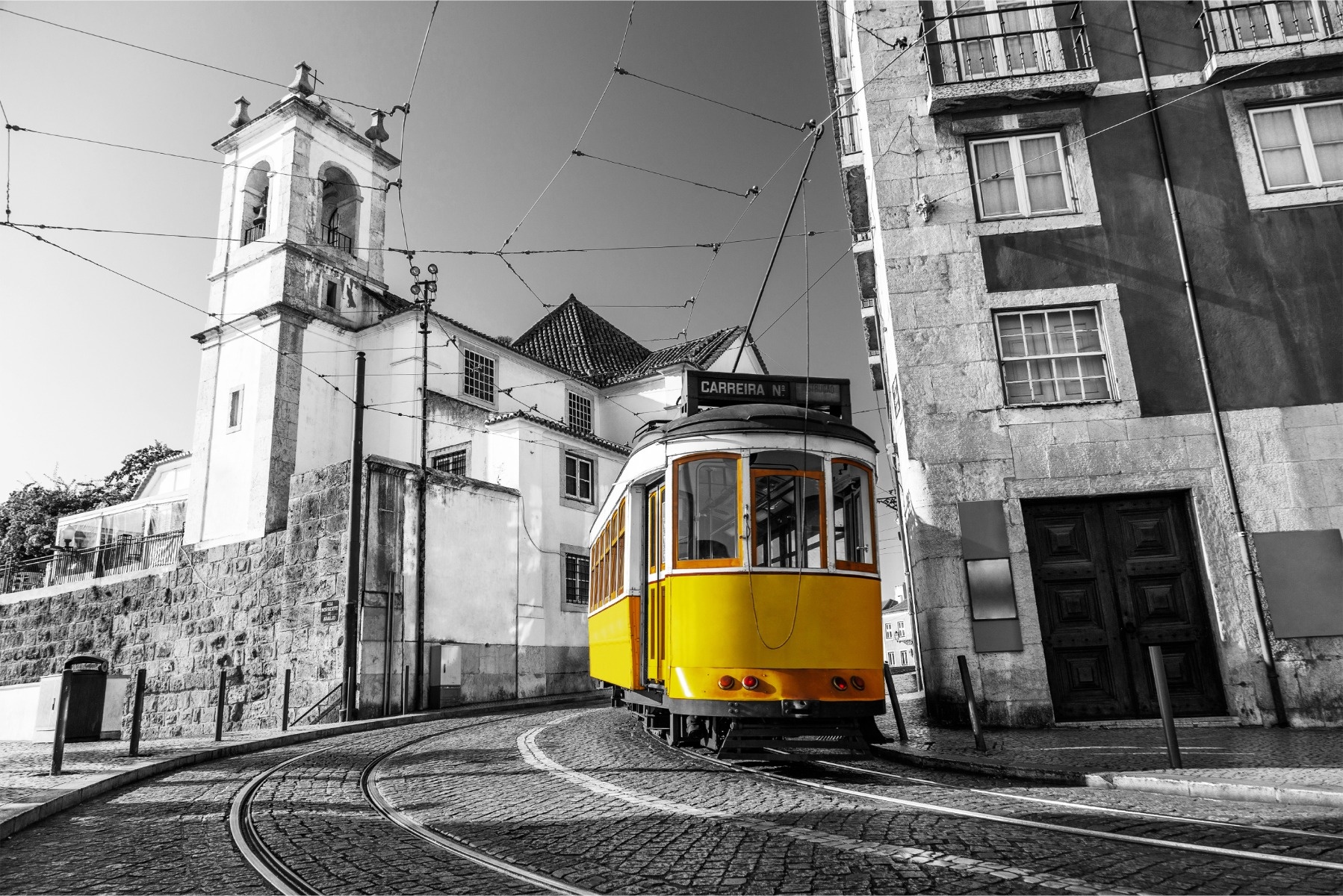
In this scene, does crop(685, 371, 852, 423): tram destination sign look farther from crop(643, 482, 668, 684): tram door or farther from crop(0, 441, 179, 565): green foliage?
crop(0, 441, 179, 565): green foliage

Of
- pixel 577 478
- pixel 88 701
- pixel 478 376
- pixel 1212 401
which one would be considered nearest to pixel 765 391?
pixel 1212 401

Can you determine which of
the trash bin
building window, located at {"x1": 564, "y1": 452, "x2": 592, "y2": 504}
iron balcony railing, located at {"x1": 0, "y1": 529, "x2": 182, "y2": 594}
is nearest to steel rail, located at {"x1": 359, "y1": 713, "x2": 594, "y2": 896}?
the trash bin

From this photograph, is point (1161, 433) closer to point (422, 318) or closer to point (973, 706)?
point (973, 706)

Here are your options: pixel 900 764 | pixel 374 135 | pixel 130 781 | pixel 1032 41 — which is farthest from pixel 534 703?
pixel 374 135

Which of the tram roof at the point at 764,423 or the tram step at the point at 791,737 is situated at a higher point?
the tram roof at the point at 764,423

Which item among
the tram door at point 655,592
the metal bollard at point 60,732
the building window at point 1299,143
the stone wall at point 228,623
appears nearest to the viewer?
the tram door at point 655,592

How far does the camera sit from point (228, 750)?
37.5 feet

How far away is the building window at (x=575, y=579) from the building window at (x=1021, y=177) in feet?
52.1

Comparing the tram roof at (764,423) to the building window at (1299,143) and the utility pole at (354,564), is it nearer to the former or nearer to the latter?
the building window at (1299,143)

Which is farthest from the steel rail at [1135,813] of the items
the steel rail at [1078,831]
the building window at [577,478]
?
the building window at [577,478]

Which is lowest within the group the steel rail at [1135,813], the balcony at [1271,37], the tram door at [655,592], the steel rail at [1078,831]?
the steel rail at [1135,813]

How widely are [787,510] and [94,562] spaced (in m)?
28.8

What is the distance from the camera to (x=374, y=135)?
3117cm

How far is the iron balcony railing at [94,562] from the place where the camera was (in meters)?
26.8
